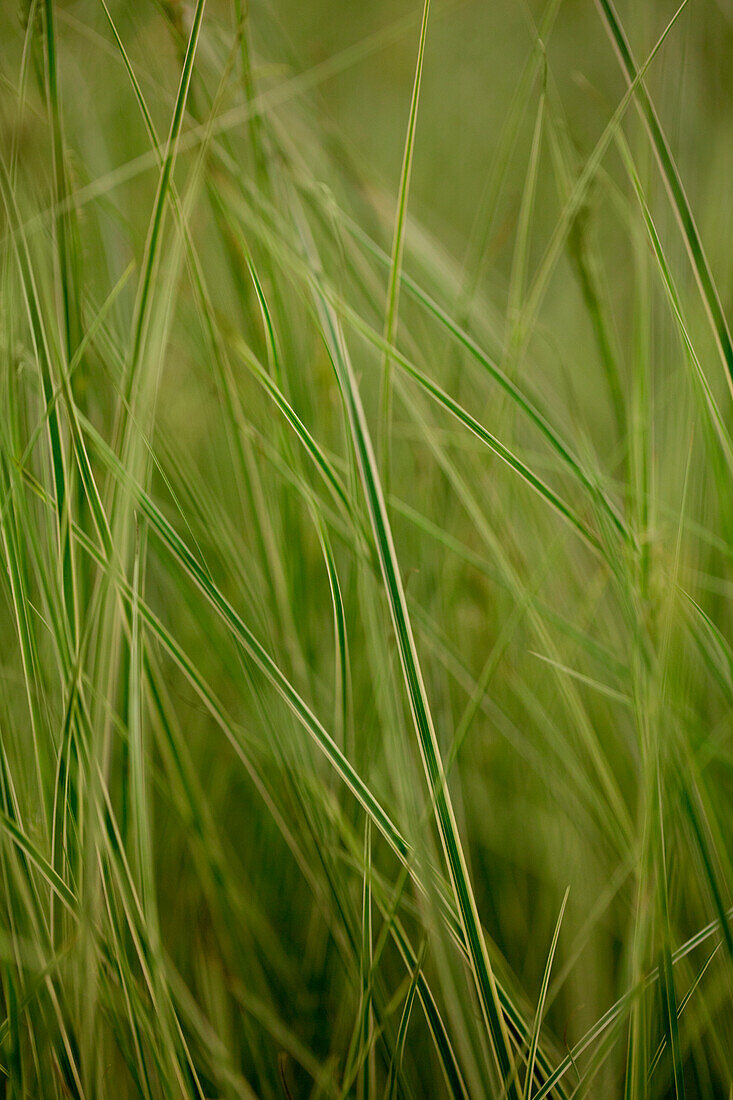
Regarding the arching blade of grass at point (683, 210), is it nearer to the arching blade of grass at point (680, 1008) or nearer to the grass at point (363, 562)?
the grass at point (363, 562)

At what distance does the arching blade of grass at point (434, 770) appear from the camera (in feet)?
0.99

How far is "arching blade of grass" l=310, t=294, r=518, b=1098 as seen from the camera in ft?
0.99

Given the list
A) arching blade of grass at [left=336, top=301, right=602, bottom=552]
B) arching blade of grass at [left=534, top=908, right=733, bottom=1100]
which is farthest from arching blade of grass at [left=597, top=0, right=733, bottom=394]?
arching blade of grass at [left=534, top=908, right=733, bottom=1100]

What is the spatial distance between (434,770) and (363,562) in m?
0.10

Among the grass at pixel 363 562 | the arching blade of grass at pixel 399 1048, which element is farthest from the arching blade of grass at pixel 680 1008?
the arching blade of grass at pixel 399 1048

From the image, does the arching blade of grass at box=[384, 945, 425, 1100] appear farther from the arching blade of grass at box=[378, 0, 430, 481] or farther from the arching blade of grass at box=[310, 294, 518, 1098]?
the arching blade of grass at box=[378, 0, 430, 481]

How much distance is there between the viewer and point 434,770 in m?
0.31

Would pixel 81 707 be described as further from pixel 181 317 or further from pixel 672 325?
pixel 672 325

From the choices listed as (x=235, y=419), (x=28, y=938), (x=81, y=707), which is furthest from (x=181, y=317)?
(x=28, y=938)

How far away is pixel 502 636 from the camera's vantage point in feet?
1.18

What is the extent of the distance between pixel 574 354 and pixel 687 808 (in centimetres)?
29

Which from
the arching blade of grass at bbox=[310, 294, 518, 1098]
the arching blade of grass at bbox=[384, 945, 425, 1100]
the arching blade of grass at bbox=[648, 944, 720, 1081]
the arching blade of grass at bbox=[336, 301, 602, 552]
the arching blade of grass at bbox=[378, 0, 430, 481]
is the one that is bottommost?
the arching blade of grass at bbox=[648, 944, 720, 1081]

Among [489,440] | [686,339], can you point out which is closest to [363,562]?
[489,440]

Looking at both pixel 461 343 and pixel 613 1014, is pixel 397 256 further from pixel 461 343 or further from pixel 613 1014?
pixel 613 1014
